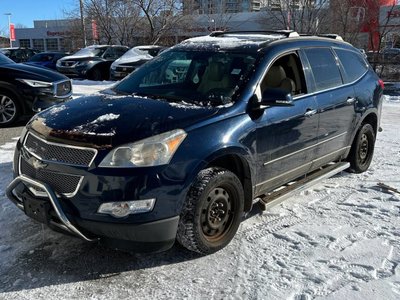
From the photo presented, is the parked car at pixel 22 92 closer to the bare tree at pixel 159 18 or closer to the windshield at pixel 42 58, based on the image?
the windshield at pixel 42 58

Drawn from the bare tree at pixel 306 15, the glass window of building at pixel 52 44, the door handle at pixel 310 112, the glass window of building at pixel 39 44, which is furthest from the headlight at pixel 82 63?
the glass window of building at pixel 39 44

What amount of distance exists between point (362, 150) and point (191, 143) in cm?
354

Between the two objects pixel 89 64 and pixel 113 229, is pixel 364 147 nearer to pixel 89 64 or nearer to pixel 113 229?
pixel 113 229

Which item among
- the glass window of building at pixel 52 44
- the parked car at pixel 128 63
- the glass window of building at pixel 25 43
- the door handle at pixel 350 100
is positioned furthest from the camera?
the glass window of building at pixel 25 43

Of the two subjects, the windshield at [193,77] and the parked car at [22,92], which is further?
the parked car at [22,92]

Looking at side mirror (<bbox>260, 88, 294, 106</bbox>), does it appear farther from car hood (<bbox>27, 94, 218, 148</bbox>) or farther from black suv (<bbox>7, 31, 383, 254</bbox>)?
car hood (<bbox>27, 94, 218, 148</bbox>)

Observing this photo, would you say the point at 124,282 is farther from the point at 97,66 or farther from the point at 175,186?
the point at 97,66

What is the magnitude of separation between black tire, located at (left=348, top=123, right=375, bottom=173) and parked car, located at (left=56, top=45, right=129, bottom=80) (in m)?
14.0

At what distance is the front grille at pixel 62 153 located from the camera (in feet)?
10.2

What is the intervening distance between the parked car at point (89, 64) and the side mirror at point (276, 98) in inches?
598

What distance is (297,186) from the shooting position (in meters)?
4.66

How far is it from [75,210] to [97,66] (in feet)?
52.1

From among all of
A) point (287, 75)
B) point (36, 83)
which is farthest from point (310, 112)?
point (36, 83)

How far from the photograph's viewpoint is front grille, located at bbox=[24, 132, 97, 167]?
311cm
